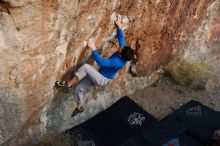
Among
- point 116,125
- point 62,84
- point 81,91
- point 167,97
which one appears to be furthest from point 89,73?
point 167,97

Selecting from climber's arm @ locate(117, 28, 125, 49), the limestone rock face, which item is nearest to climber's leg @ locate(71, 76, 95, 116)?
the limestone rock face

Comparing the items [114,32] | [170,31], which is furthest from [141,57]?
[114,32]

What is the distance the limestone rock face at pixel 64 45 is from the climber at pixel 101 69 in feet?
→ 0.48

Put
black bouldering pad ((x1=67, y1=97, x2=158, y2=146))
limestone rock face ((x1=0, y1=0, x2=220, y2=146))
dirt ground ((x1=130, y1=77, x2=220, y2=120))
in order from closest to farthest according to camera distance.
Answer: limestone rock face ((x1=0, y1=0, x2=220, y2=146)) → black bouldering pad ((x1=67, y1=97, x2=158, y2=146)) → dirt ground ((x1=130, y1=77, x2=220, y2=120))

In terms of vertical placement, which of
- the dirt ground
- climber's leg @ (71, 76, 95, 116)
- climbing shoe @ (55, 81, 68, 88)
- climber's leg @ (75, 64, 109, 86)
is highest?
climber's leg @ (75, 64, 109, 86)

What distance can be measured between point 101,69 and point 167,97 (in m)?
2.27

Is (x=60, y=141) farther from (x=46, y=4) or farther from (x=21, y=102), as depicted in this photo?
(x=46, y=4)

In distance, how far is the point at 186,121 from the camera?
6281mm

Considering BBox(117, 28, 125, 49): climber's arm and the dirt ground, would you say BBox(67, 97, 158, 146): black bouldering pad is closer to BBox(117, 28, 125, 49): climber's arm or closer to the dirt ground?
the dirt ground

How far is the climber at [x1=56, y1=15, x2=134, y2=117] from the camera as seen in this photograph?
527 centimetres

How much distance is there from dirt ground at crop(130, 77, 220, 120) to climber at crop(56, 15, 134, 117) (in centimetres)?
163

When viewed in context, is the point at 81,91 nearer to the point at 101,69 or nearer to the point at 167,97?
the point at 101,69

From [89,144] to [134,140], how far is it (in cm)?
69

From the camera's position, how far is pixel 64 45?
5.27 meters
